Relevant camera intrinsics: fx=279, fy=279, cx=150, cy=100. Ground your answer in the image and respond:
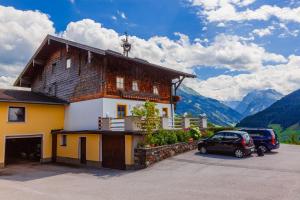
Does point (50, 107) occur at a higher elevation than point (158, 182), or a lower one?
higher

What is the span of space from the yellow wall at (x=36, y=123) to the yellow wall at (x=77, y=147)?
119 centimetres

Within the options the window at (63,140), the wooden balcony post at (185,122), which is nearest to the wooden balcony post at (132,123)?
the wooden balcony post at (185,122)

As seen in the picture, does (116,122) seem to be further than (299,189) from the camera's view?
Yes

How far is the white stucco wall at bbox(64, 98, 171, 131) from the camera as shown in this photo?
74.2ft

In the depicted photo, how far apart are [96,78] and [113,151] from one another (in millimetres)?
6747

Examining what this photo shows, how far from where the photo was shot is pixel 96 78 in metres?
23.5

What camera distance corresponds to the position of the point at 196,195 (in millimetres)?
11500

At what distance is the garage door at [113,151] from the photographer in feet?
64.0

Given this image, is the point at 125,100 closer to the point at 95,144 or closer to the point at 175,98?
the point at 95,144

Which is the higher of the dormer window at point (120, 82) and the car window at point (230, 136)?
the dormer window at point (120, 82)

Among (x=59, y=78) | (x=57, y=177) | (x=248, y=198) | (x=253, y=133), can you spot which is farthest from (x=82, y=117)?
(x=248, y=198)

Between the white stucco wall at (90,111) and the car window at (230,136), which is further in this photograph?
the white stucco wall at (90,111)

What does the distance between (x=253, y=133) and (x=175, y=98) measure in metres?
9.78

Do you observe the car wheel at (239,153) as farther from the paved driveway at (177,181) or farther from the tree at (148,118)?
the tree at (148,118)
